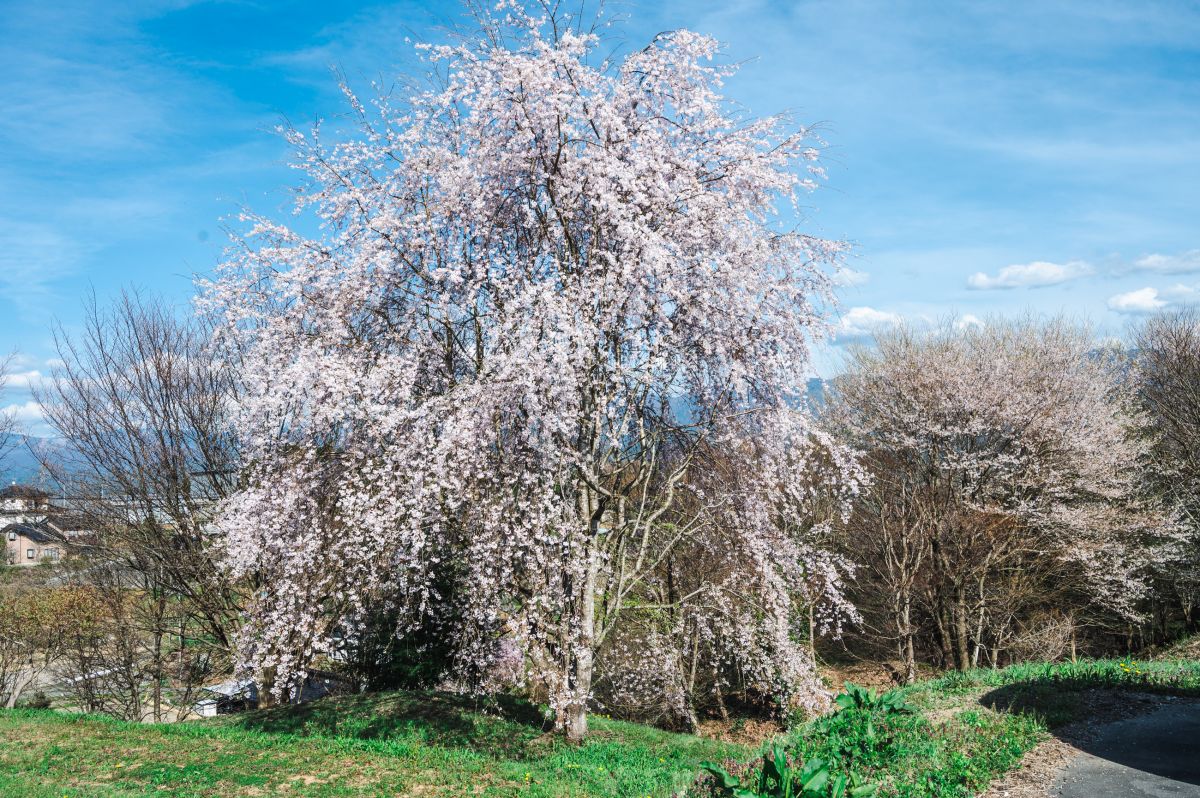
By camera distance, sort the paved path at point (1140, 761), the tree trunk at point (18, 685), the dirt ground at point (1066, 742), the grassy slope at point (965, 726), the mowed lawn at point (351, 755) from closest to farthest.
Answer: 1. the paved path at point (1140, 761)
2. the dirt ground at point (1066, 742)
3. the grassy slope at point (965, 726)
4. the mowed lawn at point (351, 755)
5. the tree trunk at point (18, 685)

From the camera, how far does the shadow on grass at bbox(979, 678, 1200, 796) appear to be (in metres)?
8.15

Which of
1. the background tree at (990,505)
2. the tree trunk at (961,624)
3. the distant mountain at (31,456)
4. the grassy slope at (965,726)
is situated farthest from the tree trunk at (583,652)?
the distant mountain at (31,456)

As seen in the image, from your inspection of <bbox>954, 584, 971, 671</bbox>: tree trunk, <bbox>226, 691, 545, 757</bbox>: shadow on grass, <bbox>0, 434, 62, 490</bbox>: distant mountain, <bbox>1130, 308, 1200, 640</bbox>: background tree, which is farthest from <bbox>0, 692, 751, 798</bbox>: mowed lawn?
<bbox>1130, 308, 1200, 640</bbox>: background tree

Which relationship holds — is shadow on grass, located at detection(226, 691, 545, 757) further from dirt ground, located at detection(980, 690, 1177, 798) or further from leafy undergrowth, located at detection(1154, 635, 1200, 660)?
leafy undergrowth, located at detection(1154, 635, 1200, 660)

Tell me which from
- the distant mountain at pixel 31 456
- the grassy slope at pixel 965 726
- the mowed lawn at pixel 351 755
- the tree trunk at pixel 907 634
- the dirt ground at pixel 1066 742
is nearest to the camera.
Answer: the dirt ground at pixel 1066 742

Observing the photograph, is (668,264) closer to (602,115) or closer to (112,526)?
(602,115)

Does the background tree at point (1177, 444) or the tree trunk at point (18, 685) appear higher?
the background tree at point (1177, 444)

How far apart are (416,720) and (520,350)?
768 centimetres

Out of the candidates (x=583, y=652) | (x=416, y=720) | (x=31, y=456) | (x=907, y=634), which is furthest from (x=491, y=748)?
(x=31, y=456)

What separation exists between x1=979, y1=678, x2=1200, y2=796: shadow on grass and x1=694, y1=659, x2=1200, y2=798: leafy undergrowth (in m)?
0.04

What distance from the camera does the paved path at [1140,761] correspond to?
308 inches

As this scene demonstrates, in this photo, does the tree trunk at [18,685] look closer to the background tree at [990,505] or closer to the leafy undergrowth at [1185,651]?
the background tree at [990,505]

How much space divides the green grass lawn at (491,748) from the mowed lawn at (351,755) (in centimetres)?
4

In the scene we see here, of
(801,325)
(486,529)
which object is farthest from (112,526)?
(801,325)
